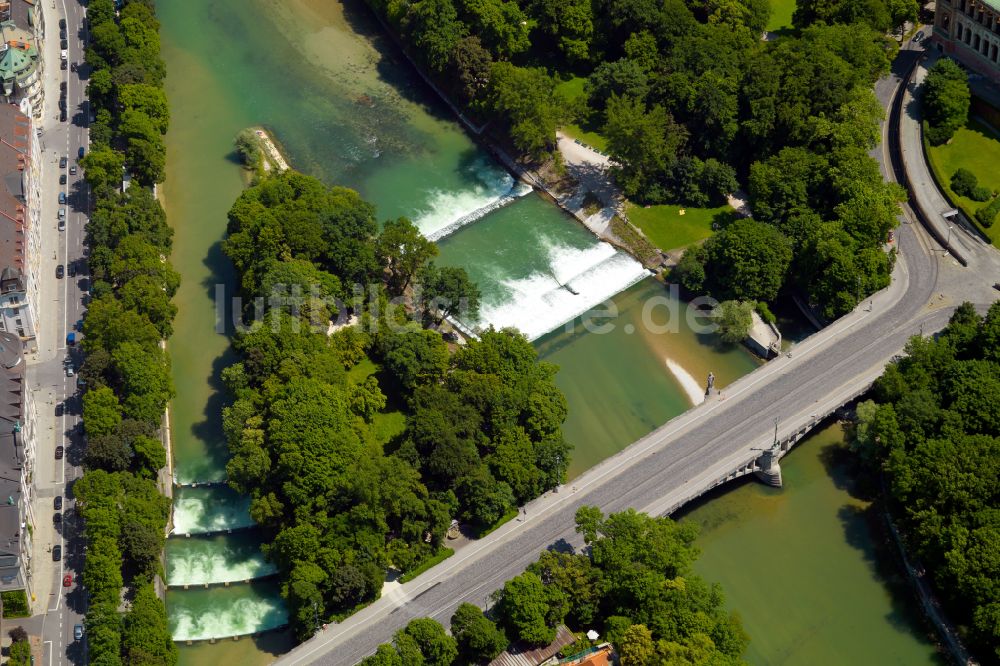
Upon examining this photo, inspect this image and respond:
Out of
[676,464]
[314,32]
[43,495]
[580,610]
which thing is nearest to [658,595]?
[580,610]

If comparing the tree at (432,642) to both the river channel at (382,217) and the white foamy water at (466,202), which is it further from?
the white foamy water at (466,202)

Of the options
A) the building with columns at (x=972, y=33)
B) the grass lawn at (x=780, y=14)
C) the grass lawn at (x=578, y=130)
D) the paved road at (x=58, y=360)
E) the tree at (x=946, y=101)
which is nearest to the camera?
the paved road at (x=58, y=360)

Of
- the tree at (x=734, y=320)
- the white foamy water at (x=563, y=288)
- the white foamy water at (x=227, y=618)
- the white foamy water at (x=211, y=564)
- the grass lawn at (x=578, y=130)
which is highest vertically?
the grass lawn at (x=578, y=130)

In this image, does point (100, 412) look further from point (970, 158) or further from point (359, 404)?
point (970, 158)

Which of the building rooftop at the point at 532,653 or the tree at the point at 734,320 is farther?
the tree at the point at 734,320

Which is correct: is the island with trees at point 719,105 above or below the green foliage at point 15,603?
above

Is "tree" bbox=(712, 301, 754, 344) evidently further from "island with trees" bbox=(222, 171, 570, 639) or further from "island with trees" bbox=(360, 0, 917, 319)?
"island with trees" bbox=(222, 171, 570, 639)

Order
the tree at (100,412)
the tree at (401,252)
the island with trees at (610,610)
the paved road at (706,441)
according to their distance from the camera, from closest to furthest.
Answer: the island with trees at (610,610)
the paved road at (706,441)
the tree at (100,412)
the tree at (401,252)

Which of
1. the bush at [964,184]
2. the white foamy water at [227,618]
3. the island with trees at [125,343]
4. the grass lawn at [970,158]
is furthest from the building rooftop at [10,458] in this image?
the bush at [964,184]

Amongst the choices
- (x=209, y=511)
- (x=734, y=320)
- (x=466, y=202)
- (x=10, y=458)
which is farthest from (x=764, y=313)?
(x=10, y=458)
